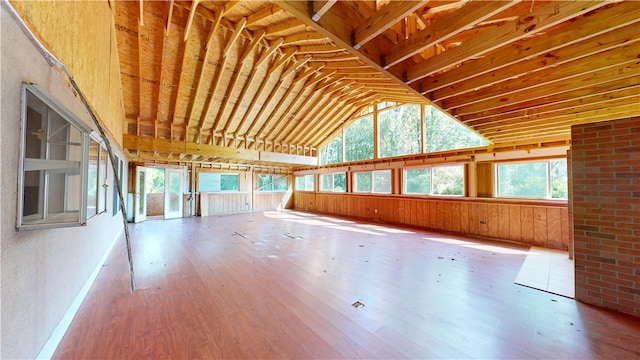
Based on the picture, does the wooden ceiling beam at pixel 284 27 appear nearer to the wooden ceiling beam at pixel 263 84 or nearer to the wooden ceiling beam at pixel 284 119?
the wooden ceiling beam at pixel 263 84

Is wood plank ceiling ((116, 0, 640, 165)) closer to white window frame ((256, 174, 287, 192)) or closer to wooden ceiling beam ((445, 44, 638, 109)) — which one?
wooden ceiling beam ((445, 44, 638, 109))

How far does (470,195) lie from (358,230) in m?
3.24

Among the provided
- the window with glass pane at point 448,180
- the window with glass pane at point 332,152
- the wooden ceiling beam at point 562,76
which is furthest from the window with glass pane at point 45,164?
the window with glass pane at point 332,152

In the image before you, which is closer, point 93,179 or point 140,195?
point 93,179

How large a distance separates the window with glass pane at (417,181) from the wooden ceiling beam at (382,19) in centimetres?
613

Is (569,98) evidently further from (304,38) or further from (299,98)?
(299,98)

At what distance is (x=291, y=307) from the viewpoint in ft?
8.42

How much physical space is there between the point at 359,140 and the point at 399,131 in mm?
1883

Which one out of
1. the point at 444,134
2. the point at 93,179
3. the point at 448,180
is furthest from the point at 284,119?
the point at 93,179

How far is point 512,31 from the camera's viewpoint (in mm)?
1973

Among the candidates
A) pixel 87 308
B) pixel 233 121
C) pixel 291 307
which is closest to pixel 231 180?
pixel 233 121

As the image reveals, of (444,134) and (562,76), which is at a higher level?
(444,134)

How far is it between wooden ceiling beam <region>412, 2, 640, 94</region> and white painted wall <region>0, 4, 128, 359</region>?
3741 millimetres

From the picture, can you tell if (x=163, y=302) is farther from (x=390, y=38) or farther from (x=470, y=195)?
(x=470, y=195)
